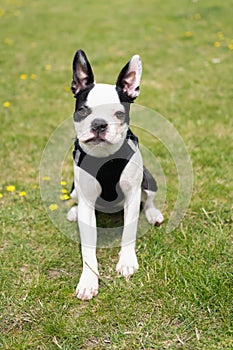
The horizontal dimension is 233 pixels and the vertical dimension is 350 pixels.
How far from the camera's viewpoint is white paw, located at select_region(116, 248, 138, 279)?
3066 mm

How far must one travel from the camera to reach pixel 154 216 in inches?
141

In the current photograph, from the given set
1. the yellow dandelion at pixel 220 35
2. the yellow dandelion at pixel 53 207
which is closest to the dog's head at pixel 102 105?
the yellow dandelion at pixel 53 207

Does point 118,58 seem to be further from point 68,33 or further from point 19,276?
point 19,276

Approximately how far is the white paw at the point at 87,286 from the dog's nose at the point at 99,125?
0.92m

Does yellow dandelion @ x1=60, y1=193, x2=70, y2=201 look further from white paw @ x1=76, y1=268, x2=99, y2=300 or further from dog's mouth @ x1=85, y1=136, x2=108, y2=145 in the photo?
dog's mouth @ x1=85, y1=136, x2=108, y2=145

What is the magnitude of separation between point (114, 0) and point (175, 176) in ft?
29.9

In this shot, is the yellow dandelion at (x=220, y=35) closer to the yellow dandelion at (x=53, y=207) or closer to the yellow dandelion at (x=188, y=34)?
the yellow dandelion at (x=188, y=34)

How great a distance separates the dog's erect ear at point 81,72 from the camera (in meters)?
2.78

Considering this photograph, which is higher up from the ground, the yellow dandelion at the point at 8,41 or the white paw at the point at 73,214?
the white paw at the point at 73,214

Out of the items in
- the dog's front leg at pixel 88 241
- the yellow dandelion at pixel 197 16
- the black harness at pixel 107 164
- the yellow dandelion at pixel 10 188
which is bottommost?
the yellow dandelion at pixel 197 16

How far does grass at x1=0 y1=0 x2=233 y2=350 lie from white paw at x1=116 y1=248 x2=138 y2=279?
5cm

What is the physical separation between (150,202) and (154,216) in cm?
12

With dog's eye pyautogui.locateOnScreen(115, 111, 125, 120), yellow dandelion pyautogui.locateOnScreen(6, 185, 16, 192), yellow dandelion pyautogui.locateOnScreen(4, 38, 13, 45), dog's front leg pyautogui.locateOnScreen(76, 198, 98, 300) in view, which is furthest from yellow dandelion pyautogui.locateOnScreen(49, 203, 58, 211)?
yellow dandelion pyautogui.locateOnScreen(4, 38, 13, 45)

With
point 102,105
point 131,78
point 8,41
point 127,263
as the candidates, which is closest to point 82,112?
point 102,105
